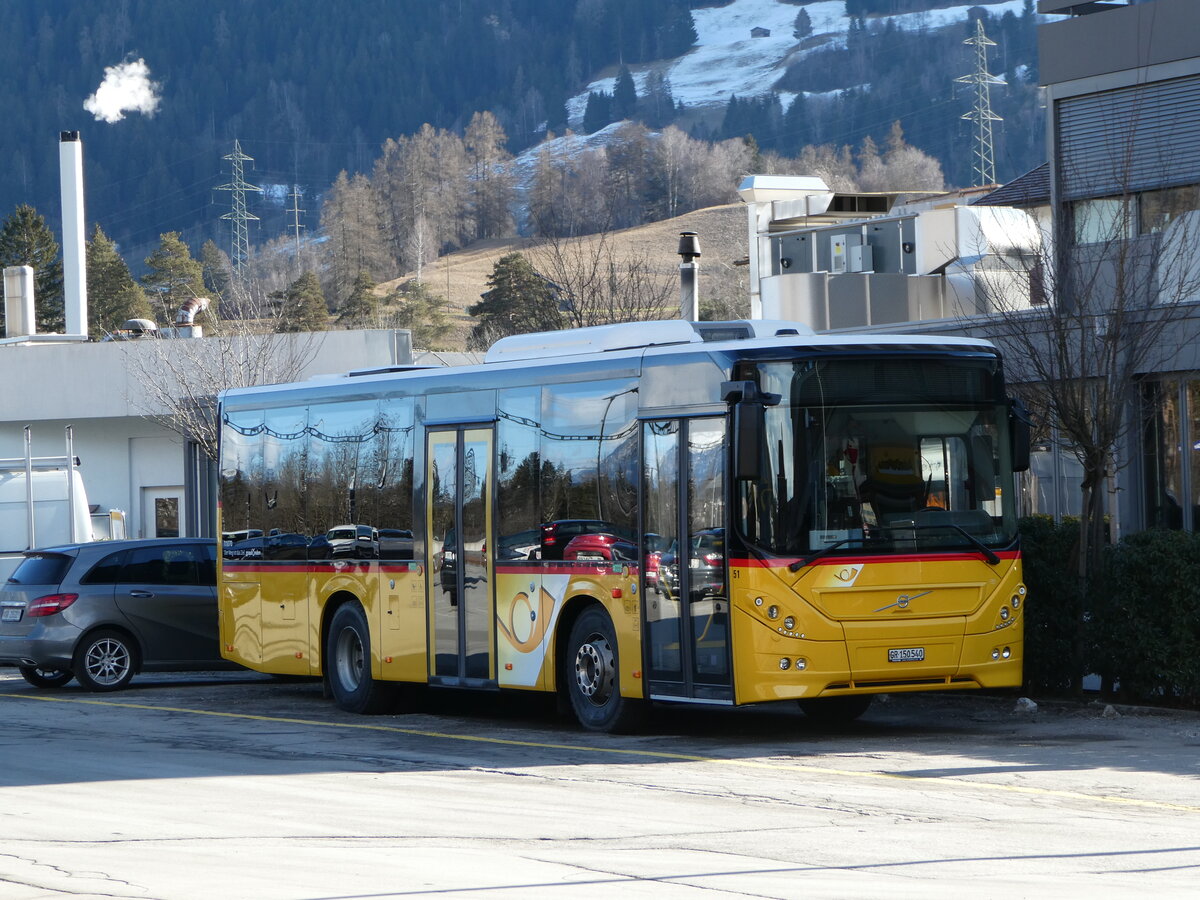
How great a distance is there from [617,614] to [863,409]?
2421 millimetres

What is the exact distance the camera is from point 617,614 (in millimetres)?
13805

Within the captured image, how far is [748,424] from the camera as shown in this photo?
12.6 m

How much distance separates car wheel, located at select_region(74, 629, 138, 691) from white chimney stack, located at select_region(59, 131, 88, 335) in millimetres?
41702

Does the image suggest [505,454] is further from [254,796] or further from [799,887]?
[799,887]

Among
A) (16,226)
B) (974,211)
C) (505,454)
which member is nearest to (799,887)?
(505,454)

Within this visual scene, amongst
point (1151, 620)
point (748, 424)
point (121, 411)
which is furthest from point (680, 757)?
point (121, 411)

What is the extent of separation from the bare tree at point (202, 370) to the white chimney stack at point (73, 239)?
1587 cm

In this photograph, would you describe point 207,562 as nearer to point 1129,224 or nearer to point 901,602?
point 901,602

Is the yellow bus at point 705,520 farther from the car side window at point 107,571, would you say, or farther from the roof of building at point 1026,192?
the roof of building at point 1026,192

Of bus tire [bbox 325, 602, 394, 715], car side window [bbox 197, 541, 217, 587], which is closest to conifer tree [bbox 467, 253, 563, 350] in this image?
car side window [bbox 197, 541, 217, 587]

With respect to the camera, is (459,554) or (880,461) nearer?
(880,461)

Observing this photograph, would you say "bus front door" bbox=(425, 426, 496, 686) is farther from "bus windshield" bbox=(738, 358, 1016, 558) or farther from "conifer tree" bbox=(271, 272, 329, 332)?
"conifer tree" bbox=(271, 272, 329, 332)

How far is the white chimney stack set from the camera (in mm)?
61594

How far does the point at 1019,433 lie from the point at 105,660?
35.0 ft
